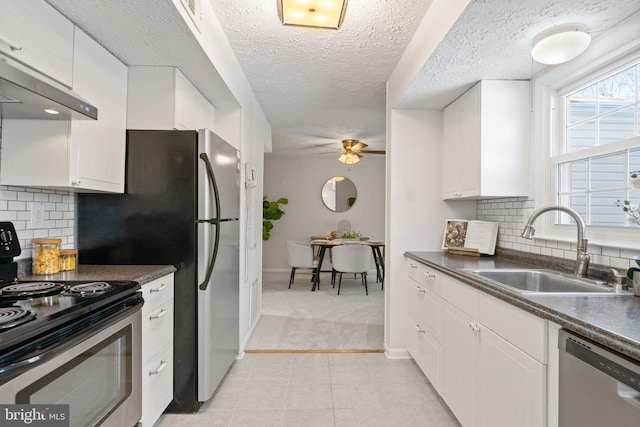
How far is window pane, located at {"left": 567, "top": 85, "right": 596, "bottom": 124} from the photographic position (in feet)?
6.31

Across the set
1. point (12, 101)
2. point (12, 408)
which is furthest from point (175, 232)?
point (12, 408)

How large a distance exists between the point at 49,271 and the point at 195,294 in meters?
0.71

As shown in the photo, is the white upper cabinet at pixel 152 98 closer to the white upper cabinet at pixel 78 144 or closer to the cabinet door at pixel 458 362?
the white upper cabinet at pixel 78 144

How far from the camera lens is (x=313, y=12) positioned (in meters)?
1.83

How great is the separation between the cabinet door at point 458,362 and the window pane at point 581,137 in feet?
3.90

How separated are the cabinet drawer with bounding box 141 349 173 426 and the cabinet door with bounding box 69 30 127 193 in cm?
98

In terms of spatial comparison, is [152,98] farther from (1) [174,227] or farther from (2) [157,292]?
(2) [157,292]

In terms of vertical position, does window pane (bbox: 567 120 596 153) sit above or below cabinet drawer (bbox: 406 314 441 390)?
above

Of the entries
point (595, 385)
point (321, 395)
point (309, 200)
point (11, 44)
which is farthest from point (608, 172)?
point (309, 200)

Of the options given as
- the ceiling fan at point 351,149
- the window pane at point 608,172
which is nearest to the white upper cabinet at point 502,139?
the window pane at point 608,172

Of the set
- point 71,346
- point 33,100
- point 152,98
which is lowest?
point 71,346

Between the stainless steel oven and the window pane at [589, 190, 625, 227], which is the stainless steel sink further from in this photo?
the stainless steel oven

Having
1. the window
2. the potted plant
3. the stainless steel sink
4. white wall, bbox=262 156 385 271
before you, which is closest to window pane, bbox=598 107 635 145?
the window

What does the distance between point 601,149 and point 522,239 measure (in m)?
0.77
